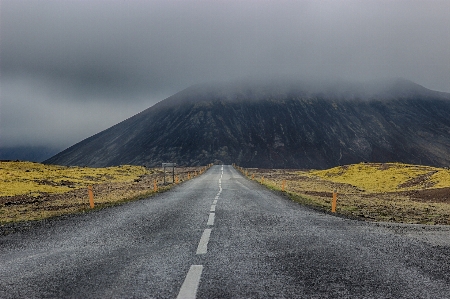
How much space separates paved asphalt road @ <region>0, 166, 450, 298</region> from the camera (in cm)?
433

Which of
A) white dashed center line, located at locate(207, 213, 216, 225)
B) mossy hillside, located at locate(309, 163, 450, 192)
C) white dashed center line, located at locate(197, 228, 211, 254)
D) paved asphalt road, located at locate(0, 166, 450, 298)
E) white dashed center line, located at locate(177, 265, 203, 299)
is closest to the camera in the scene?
white dashed center line, located at locate(177, 265, 203, 299)

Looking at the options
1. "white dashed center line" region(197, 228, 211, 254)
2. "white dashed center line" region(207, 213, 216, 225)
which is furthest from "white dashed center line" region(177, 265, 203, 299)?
"white dashed center line" region(207, 213, 216, 225)

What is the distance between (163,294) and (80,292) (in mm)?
1250

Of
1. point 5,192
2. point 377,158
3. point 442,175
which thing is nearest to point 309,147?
point 377,158

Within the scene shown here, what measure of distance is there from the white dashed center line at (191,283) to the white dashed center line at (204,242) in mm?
1064

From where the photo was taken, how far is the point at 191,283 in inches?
176

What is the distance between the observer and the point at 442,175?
37.1 m

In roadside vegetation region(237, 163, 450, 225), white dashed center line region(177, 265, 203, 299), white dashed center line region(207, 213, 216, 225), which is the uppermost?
white dashed center line region(177, 265, 203, 299)

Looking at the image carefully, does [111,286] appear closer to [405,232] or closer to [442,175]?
[405,232]

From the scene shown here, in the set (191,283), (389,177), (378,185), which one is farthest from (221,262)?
(389,177)

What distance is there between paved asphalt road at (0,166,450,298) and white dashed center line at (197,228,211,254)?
0.07ft

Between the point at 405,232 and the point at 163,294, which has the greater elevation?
the point at 163,294

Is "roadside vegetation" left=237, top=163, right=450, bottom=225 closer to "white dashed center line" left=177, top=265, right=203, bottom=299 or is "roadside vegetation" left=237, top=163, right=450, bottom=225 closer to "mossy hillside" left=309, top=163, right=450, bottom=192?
"mossy hillside" left=309, top=163, right=450, bottom=192

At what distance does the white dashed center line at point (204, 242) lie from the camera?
6354 millimetres
